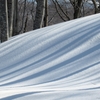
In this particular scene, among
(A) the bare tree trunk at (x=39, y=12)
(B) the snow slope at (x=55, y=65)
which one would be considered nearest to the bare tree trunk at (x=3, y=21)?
(A) the bare tree trunk at (x=39, y=12)

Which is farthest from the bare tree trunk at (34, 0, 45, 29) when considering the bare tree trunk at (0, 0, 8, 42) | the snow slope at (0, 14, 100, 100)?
the snow slope at (0, 14, 100, 100)

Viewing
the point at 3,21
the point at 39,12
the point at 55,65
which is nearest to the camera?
the point at 55,65

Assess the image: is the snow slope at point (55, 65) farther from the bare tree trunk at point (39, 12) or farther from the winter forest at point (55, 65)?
the bare tree trunk at point (39, 12)

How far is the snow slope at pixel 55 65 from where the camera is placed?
2838mm

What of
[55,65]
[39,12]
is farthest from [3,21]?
[55,65]

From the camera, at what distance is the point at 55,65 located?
384 centimetres

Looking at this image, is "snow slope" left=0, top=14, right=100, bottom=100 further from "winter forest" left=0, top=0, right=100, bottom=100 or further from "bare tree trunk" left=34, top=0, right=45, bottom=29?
"bare tree trunk" left=34, top=0, right=45, bottom=29

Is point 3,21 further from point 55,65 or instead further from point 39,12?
point 55,65

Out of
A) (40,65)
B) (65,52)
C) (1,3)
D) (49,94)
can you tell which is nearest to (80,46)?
(65,52)

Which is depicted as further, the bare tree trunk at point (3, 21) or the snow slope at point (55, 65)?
the bare tree trunk at point (3, 21)

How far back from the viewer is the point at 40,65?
3943 mm

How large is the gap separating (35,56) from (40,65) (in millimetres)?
437

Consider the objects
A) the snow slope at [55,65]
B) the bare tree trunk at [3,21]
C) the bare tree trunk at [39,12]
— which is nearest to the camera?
the snow slope at [55,65]

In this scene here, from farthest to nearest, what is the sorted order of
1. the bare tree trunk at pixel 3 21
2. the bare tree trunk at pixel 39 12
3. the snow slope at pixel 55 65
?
the bare tree trunk at pixel 39 12, the bare tree trunk at pixel 3 21, the snow slope at pixel 55 65
